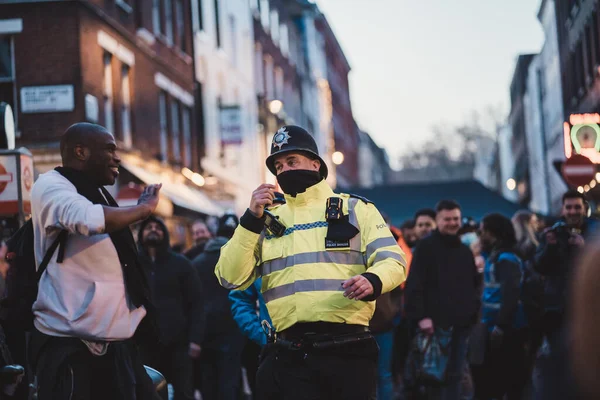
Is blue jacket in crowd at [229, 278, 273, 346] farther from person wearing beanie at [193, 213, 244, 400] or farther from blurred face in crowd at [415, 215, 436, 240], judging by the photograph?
blurred face in crowd at [415, 215, 436, 240]

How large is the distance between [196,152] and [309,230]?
3021cm

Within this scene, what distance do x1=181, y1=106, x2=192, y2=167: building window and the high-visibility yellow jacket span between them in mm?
28639

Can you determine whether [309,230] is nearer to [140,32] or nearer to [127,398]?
[127,398]

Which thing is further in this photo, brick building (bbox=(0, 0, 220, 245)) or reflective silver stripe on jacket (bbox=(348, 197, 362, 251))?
brick building (bbox=(0, 0, 220, 245))

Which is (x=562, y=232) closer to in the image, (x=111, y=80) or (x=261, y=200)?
(x=261, y=200)

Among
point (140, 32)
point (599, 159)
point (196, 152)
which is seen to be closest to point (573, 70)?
point (196, 152)

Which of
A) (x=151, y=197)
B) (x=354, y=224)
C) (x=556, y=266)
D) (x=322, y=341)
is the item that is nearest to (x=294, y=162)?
(x=354, y=224)

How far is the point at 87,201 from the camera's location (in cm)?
570

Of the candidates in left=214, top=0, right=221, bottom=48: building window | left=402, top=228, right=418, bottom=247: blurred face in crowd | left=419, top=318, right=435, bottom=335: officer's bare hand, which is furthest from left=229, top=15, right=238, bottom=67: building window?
left=419, top=318, right=435, bottom=335: officer's bare hand

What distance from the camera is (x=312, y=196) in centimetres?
630

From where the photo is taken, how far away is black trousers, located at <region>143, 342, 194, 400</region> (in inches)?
436

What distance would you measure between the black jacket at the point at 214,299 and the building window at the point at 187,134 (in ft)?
74.3

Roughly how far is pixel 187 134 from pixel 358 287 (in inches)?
1182

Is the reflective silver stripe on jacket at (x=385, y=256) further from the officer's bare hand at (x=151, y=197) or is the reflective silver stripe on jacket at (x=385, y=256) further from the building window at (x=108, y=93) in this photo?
the building window at (x=108, y=93)
